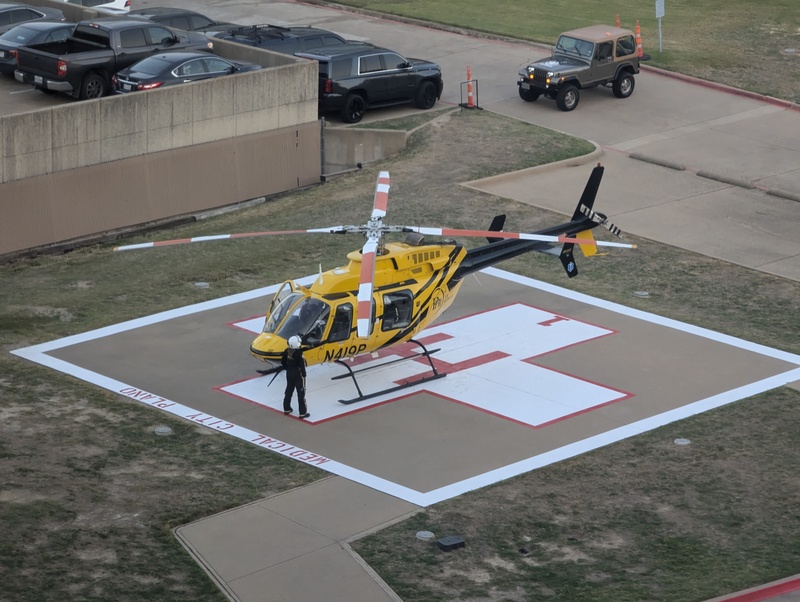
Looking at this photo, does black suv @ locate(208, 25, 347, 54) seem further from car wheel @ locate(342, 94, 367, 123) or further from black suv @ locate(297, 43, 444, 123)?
A: car wheel @ locate(342, 94, 367, 123)

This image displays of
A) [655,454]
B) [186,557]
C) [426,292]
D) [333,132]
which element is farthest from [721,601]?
[333,132]

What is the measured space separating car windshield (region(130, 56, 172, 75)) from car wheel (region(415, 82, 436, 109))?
7.16m

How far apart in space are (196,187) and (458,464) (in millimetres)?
13208

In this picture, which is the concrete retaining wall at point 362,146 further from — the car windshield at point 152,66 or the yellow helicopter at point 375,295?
the yellow helicopter at point 375,295

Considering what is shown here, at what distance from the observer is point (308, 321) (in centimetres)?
1875

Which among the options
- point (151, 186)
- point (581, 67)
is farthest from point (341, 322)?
point (581, 67)

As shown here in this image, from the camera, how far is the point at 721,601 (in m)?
14.2

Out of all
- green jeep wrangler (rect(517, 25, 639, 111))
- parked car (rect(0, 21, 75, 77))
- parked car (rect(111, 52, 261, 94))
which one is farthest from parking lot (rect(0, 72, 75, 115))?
green jeep wrangler (rect(517, 25, 639, 111))

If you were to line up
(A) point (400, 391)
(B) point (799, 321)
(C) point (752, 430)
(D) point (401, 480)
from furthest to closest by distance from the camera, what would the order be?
1. (B) point (799, 321)
2. (A) point (400, 391)
3. (C) point (752, 430)
4. (D) point (401, 480)

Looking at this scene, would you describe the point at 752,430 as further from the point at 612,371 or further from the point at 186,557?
the point at 186,557

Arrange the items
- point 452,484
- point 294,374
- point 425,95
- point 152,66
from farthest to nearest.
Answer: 1. point 425,95
2. point 152,66
3. point 294,374
4. point 452,484

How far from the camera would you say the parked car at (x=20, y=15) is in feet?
116

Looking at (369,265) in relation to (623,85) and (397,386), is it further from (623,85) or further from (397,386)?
(623,85)

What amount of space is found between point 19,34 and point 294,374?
18.5 m
